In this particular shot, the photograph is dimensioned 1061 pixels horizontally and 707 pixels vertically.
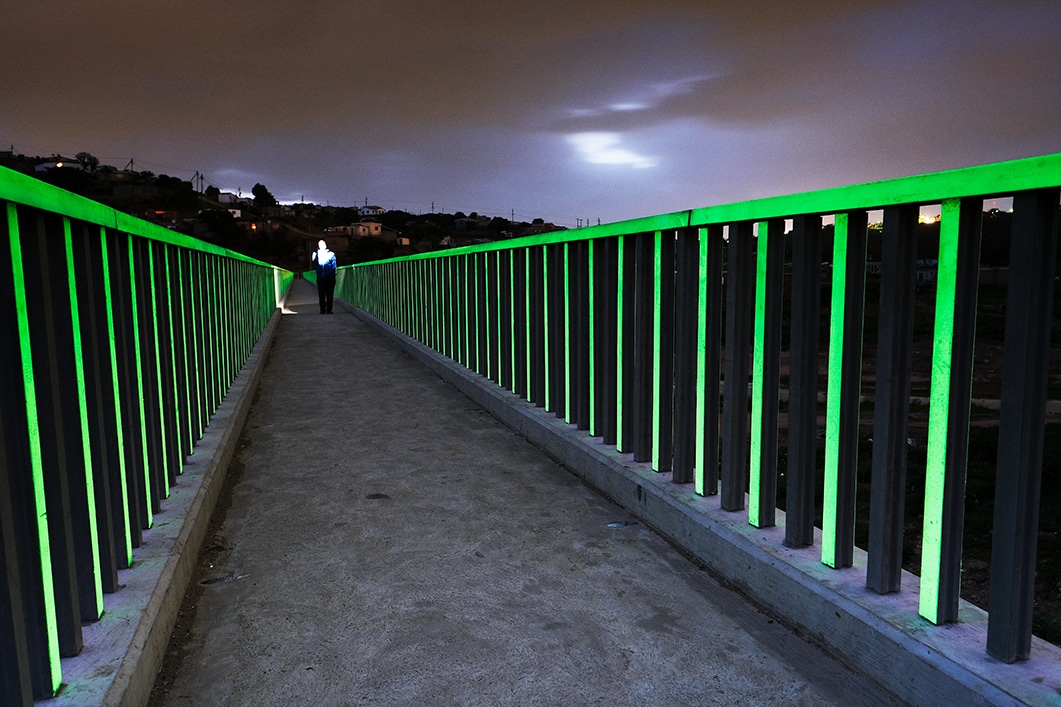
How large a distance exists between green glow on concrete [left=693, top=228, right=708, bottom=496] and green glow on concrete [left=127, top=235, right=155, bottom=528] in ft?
8.12

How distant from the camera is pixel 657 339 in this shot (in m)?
4.07

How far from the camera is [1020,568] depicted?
206 cm

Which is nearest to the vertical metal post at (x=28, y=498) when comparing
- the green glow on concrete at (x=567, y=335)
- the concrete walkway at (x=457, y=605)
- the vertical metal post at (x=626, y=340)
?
the concrete walkway at (x=457, y=605)

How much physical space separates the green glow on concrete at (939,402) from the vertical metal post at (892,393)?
116 millimetres

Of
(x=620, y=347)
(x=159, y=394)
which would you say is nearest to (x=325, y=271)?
(x=620, y=347)

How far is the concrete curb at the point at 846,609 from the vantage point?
2.09 metres

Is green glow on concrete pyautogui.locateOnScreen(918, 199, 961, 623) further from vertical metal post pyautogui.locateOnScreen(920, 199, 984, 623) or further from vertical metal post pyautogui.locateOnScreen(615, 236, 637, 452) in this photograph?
vertical metal post pyautogui.locateOnScreen(615, 236, 637, 452)

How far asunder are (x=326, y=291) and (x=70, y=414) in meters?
20.2

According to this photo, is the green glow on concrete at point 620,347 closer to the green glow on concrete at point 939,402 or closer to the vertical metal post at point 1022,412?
the green glow on concrete at point 939,402

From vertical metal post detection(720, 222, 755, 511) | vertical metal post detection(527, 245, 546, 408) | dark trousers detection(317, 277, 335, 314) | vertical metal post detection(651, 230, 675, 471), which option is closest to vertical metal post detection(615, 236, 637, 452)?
vertical metal post detection(651, 230, 675, 471)

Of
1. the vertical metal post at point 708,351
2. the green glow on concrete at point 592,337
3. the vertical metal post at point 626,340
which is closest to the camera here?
the vertical metal post at point 708,351

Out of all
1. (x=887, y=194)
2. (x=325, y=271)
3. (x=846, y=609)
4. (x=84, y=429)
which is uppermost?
(x=887, y=194)

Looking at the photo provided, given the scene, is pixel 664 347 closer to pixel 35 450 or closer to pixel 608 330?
pixel 608 330

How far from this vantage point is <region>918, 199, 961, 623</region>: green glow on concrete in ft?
7.41
